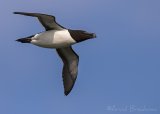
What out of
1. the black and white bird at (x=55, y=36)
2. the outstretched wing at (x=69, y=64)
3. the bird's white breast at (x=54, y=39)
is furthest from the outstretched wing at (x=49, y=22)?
the outstretched wing at (x=69, y=64)

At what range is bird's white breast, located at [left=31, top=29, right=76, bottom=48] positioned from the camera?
27.0 metres

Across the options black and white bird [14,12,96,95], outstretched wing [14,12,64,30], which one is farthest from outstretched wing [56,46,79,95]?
outstretched wing [14,12,64,30]

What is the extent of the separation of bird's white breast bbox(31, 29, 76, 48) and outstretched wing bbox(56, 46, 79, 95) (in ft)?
9.76

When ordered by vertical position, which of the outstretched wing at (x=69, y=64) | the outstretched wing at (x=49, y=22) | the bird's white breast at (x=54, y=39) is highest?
the outstretched wing at (x=49, y=22)

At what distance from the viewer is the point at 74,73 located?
29891 mm

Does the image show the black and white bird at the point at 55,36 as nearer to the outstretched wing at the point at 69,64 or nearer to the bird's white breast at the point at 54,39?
the bird's white breast at the point at 54,39

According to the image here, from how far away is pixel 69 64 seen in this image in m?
30.6

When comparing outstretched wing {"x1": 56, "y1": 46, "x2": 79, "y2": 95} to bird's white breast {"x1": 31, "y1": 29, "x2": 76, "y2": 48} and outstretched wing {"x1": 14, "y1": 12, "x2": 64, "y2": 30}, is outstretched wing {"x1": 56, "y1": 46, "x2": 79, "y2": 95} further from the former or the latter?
bird's white breast {"x1": 31, "y1": 29, "x2": 76, "y2": 48}

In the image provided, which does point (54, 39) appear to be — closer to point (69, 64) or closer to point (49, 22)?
point (49, 22)

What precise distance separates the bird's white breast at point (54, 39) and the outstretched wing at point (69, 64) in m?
2.97

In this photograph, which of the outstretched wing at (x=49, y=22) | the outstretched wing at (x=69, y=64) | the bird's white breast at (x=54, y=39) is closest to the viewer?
the bird's white breast at (x=54, y=39)

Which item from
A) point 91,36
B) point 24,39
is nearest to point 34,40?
point 24,39

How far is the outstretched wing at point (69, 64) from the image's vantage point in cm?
2964

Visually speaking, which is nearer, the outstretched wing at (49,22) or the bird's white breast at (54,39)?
the bird's white breast at (54,39)
